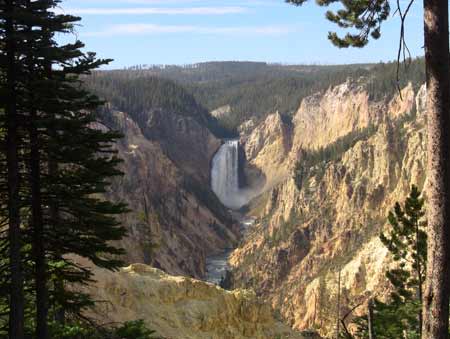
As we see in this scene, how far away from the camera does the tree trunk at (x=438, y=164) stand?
26.5ft

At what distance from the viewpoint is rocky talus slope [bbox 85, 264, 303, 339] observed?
2311 centimetres

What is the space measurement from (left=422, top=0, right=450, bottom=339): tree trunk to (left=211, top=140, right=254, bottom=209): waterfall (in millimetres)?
161133

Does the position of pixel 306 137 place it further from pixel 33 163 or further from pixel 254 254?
pixel 33 163

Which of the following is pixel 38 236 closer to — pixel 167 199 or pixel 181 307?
pixel 181 307

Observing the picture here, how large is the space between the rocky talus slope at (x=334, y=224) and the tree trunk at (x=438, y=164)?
61.9m

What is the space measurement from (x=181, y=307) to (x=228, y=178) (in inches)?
5915

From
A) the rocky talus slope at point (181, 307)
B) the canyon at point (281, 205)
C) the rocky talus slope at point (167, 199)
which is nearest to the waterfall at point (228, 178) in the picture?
the canyon at point (281, 205)

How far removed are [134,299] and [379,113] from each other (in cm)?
13923

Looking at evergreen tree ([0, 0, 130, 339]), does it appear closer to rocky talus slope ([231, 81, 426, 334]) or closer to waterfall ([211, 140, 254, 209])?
rocky talus slope ([231, 81, 426, 334])

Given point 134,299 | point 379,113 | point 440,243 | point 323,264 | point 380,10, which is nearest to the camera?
point 440,243

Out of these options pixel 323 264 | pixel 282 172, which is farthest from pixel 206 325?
pixel 282 172

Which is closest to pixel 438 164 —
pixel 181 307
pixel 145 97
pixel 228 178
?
pixel 181 307

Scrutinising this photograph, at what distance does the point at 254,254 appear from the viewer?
115000 mm

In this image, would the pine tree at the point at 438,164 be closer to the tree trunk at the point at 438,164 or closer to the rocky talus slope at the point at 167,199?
the tree trunk at the point at 438,164
